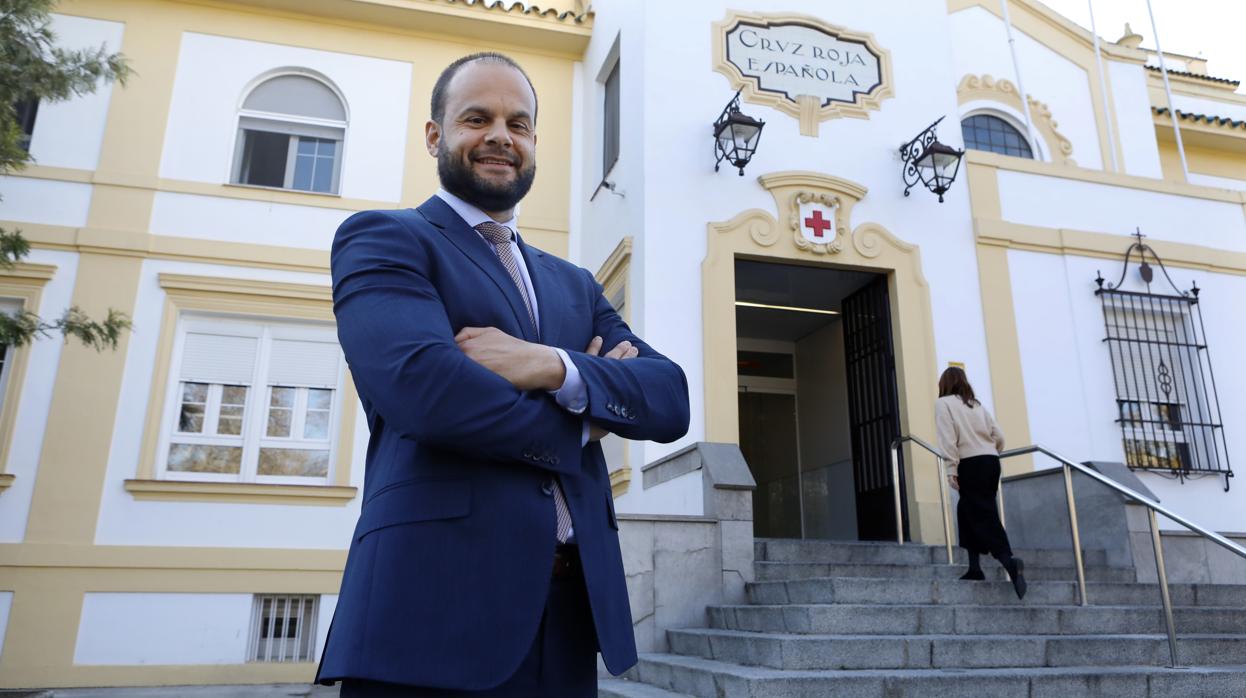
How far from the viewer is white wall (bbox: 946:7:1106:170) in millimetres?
12254

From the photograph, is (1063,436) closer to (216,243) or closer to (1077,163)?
(1077,163)

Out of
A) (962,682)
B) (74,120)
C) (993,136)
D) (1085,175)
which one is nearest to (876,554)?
(962,682)

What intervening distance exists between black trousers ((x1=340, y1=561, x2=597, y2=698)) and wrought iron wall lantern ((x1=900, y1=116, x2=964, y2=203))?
8.62 m

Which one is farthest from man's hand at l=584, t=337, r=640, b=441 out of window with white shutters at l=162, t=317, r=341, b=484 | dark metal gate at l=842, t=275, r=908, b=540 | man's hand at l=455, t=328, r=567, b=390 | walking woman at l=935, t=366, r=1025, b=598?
window with white shutters at l=162, t=317, r=341, b=484

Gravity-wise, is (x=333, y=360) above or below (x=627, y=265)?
below

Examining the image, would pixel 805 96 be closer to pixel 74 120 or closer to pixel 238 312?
pixel 238 312

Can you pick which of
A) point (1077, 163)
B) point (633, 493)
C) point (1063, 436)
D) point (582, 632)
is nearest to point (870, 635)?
point (633, 493)

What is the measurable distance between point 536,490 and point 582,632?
9.4 inches

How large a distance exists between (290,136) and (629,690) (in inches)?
327

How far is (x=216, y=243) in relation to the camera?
10.2 m

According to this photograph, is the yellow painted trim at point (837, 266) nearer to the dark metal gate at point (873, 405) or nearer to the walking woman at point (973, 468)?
the dark metal gate at point (873, 405)

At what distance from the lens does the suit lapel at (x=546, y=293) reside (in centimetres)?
171

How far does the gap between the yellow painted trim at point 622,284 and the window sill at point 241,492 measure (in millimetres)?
3030

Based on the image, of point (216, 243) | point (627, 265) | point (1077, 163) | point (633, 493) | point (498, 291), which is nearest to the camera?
point (498, 291)
